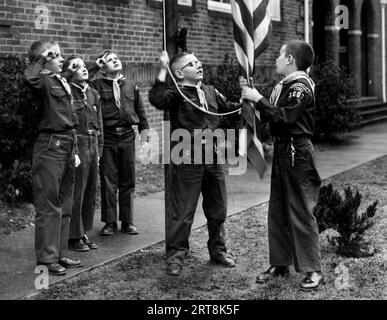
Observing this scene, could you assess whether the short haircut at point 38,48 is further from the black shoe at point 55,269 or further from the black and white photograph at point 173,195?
the black shoe at point 55,269

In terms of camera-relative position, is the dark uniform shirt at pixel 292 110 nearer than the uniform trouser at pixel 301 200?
Yes

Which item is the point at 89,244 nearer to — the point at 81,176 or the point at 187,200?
the point at 81,176

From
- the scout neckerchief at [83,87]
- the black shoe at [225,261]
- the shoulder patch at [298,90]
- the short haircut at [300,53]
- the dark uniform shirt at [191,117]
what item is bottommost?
the black shoe at [225,261]

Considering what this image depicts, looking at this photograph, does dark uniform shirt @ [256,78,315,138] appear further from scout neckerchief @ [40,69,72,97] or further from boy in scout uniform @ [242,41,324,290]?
scout neckerchief @ [40,69,72,97]

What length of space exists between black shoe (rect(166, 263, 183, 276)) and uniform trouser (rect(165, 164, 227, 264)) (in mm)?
37

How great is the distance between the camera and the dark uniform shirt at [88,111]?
5988 millimetres

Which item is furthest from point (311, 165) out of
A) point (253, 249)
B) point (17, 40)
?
point (17, 40)

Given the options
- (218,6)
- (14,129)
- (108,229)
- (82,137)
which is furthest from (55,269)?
(218,6)

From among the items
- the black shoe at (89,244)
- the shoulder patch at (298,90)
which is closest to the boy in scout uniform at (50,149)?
the black shoe at (89,244)

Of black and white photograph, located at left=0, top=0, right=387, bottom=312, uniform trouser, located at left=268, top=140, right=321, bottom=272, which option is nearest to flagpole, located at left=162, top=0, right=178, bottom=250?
black and white photograph, located at left=0, top=0, right=387, bottom=312

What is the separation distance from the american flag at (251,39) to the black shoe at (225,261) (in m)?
0.83

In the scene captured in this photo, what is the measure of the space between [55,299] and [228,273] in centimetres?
147

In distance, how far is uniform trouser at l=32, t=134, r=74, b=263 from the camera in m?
5.28

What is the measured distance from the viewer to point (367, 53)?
22.9 m
